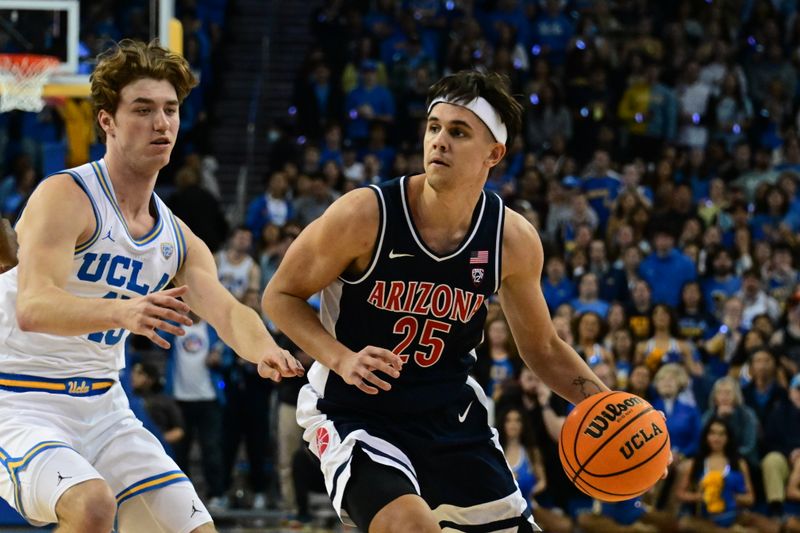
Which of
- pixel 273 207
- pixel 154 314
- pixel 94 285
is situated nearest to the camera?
pixel 154 314

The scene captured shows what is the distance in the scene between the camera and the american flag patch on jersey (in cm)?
559

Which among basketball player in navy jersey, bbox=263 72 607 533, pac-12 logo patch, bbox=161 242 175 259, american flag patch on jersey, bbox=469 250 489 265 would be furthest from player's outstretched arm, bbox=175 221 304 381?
american flag patch on jersey, bbox=469 250 489 265

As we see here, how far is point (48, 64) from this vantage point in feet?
36.2

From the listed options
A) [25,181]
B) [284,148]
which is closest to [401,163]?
[284,148]

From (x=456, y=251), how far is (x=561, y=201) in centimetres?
968

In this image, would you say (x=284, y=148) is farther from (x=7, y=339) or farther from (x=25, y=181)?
(x=7, y=339)

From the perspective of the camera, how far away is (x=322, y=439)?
18.0ft

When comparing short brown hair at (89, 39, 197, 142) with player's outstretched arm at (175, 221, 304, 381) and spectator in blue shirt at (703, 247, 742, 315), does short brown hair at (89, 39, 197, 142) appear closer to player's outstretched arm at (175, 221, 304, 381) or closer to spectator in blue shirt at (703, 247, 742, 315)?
player's outstretched arm at (175, 221, 304, 381)

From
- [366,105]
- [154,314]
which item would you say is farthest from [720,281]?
[154,314]

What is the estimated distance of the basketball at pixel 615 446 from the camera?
5602 mm

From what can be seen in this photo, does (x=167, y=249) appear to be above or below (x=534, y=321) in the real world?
above

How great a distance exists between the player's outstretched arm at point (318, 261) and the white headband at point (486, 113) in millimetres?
555

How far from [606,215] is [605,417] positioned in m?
9.53

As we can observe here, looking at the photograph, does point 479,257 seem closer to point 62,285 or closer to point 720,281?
point 62,285
